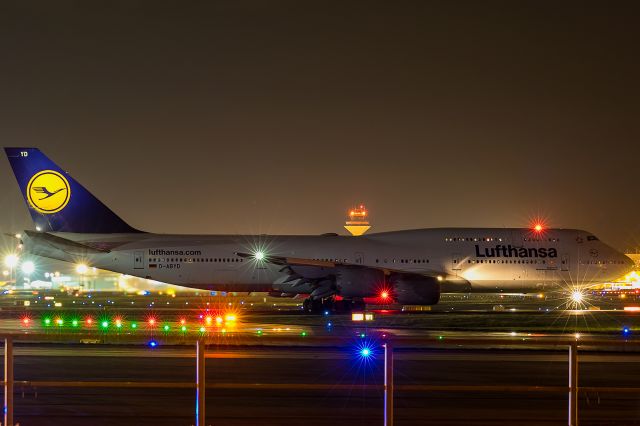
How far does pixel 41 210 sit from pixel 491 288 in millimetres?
23572

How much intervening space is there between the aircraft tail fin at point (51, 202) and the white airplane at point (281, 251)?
5 centimetres

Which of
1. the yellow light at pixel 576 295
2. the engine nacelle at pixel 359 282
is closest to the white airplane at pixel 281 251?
the yellow light at pixel 576 295

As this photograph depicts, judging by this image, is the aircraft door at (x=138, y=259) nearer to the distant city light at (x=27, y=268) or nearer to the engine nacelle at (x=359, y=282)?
the engine nacelle at (x=359, y=282)

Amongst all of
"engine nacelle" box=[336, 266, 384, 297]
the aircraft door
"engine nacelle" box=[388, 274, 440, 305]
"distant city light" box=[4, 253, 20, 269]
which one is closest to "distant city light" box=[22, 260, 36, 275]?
"distant city light" box=[4, 253, 20, 269]

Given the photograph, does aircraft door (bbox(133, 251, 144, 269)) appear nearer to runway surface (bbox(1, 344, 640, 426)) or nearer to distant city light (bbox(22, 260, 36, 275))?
runway surface (bbox(1, 344, 640, 426))

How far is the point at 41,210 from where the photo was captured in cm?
4753

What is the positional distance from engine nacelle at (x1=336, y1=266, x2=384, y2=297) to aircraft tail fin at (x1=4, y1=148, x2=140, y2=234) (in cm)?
1312

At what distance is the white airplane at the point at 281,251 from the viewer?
45.6 metres

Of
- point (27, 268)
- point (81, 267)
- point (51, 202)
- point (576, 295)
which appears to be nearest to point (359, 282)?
point (576, 295)

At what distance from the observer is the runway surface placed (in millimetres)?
12891

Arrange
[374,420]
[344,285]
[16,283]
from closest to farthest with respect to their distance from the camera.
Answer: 1. [374,420]
2. [344,285]
3. [16,283]

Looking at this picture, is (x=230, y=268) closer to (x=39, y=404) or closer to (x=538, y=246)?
(x=538, y=246)

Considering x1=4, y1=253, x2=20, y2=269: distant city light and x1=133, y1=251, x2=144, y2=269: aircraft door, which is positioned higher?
x1=4, y1=253, x2=20, y2=269: distant city light

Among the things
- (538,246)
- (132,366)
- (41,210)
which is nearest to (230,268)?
(41,210)
